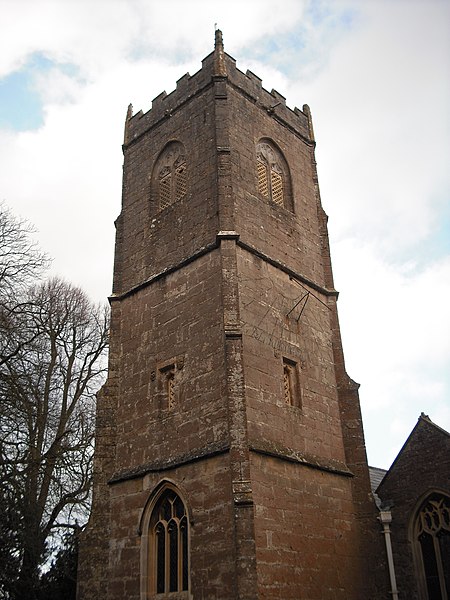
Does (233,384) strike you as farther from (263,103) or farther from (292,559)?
(263,103)

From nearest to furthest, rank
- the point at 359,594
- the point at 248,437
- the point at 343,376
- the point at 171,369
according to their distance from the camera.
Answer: the point at 248,437 → the point at 359,594 → the point at 171,369 → the point at 343,376

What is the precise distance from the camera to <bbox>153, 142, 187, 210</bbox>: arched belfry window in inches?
671

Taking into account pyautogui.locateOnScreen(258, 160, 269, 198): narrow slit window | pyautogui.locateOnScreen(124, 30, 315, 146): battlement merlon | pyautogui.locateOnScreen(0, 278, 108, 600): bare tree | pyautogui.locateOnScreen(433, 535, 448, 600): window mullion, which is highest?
pyautogui.locateOnScreen(124, 30, 315, 146): battlement merlon

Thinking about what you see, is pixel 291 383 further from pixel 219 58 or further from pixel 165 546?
pixel 219 58

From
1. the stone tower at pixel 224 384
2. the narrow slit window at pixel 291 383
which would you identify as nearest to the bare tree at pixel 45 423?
the stone tower at pixel 224 384

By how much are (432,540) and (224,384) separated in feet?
18.4

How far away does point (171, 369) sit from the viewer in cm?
1455

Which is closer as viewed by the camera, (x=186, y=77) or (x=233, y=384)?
(x=233, y=384)

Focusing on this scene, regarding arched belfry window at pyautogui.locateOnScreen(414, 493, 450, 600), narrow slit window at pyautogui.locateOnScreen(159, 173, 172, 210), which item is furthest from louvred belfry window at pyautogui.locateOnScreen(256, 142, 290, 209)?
arched belfry window at pyautogui.locateOnScreen(414, 493, 450, 600)

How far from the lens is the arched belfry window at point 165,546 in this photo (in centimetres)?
1241

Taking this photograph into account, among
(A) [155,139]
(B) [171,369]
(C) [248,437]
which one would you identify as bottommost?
(C) [248,437]

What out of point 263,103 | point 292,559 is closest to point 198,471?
point 292,559

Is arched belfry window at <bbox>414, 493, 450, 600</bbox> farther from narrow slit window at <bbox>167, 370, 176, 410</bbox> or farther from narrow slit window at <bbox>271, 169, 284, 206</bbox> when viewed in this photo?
narrow slit window at <bbox>271, 169, 284, 206</bbox>

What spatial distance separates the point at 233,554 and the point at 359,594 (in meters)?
3.55
